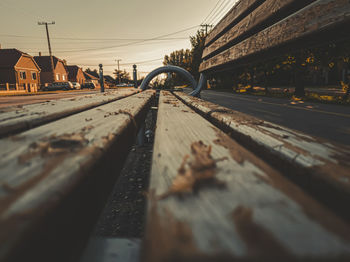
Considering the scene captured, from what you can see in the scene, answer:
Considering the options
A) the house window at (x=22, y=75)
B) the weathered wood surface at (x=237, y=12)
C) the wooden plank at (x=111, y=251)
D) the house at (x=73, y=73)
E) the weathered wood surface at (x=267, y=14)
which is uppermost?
the house at (x=73, y=73)

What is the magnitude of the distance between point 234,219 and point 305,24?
103 centimetres

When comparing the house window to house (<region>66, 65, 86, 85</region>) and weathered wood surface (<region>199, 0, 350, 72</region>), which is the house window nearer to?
house (<region>66, 65, 86, 85</region>)

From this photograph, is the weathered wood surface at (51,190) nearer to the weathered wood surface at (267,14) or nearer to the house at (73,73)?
the weathered wood surface at (267,14)

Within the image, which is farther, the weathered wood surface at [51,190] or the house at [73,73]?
the house at [73,73]

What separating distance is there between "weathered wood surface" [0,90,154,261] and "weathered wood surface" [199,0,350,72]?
3.05 feet

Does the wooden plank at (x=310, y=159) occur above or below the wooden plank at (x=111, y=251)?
above

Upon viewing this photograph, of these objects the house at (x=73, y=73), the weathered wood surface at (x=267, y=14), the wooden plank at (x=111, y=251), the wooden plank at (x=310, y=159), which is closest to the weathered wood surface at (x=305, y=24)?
the weathered wood surface at (x=267, y=14)

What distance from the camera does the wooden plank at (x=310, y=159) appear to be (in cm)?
36

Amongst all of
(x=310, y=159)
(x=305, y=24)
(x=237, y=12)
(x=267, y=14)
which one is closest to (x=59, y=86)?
(x=237, y=12)

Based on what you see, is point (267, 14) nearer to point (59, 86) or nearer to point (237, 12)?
point (237, 12)

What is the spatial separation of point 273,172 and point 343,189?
0.36ft

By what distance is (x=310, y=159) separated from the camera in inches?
17.8

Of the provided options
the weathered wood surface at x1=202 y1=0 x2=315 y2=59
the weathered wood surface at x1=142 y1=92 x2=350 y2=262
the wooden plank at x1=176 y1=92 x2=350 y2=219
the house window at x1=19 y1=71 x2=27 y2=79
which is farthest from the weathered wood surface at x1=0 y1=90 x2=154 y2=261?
the house window at x1=19 y1=71 x2=27 y2=79

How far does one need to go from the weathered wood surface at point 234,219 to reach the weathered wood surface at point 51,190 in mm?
131
